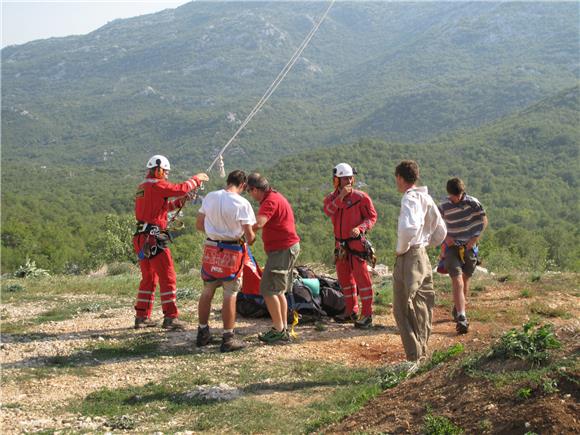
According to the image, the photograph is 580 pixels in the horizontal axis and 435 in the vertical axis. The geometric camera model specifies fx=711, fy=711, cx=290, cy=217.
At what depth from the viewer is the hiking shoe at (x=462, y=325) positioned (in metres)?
8.91

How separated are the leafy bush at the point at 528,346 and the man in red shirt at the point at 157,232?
14.9 ft

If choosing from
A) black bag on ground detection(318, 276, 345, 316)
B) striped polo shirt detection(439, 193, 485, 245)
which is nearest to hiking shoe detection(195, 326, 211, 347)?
black bag on ground detection(318, 276, 345, 316)

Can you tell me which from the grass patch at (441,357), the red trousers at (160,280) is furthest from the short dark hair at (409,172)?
the red trousers at (160,280)

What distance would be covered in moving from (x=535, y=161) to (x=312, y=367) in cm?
9223

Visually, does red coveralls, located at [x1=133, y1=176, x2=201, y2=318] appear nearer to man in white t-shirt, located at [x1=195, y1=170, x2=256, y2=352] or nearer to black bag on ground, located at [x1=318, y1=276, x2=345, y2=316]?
man in white t-shirt, located at [x1=195, y1=170, x2=256, y2=352]

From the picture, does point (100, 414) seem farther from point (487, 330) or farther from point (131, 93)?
point (131, 93)

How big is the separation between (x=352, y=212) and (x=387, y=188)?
72.4 meters

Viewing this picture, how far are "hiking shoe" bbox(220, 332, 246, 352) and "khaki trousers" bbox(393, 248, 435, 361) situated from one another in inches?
82.9

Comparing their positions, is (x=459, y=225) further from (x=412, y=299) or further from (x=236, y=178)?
(x=236, y=178)

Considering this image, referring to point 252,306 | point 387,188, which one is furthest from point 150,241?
point 387,188

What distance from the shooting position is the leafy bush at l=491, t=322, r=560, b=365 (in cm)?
548

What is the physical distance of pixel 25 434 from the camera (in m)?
5.84

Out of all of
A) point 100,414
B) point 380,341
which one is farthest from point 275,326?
point 100,414

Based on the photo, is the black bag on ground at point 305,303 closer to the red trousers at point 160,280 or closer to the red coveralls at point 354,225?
the red coveralls at point 354,225
